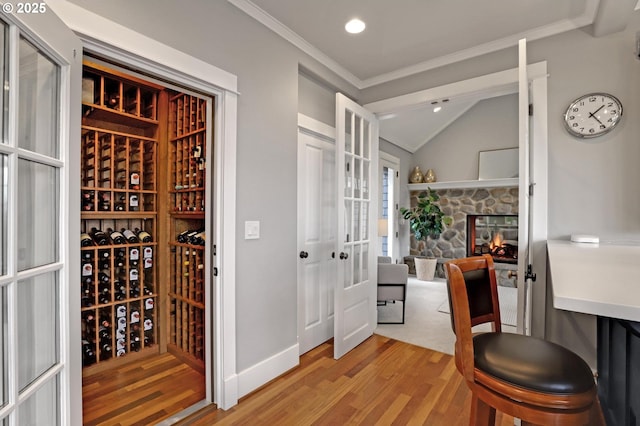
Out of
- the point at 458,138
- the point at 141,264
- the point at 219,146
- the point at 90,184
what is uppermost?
the point at 458,138

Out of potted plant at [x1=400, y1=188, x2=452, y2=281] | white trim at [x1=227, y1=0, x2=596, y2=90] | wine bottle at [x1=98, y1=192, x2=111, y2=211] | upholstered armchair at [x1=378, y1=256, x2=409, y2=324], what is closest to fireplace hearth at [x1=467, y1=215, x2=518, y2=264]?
potted plant at [x1=400, y1=188, x2=452, y2=281]

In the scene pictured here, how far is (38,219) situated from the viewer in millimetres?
1112

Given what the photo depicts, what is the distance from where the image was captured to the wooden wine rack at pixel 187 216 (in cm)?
254

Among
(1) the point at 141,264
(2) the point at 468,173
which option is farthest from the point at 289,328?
(2) the point at 468,173

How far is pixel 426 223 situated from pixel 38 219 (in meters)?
5.86

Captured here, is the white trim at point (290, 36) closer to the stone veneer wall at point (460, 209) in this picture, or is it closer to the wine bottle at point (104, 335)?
the wine bottle at point (104, 335)

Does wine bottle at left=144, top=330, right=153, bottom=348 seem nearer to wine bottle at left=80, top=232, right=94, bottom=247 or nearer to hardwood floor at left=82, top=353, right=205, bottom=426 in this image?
hardwood floor at left=82, top=353, right=205, bottom=426

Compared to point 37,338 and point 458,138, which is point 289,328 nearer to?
point 37,338

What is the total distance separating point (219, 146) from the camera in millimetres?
1989

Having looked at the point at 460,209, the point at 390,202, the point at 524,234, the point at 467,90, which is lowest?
the point at 524,234

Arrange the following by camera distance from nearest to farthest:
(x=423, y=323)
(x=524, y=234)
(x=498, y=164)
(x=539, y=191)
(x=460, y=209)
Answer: (x=524, y=234)
(x=539, y=191)
(x=423, y=323)
(x=498, y=164)
(x=460, y=209)

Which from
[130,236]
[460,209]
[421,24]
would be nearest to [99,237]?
[130,236]

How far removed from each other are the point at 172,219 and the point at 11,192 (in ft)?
6.51

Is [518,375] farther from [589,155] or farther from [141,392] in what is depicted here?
[141,392]
